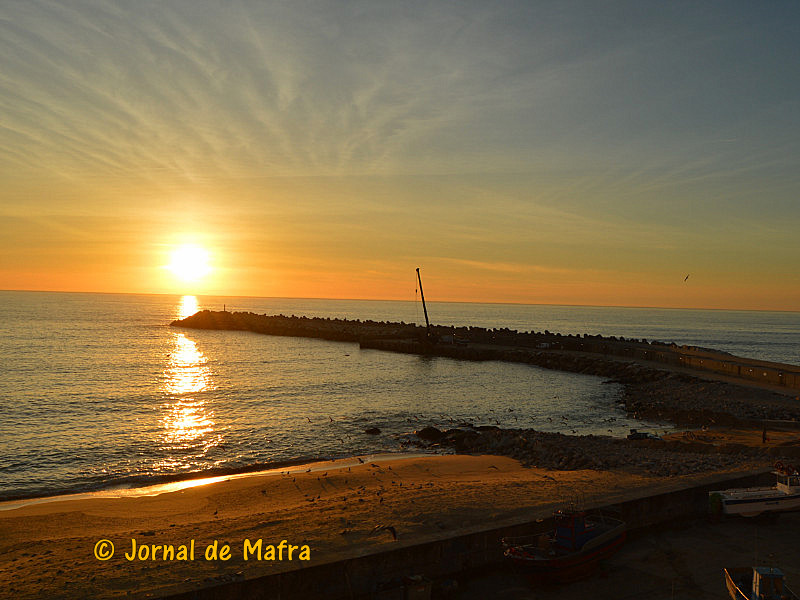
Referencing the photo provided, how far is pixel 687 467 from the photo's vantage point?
65.4ft

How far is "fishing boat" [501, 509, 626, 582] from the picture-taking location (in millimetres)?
→ 10875

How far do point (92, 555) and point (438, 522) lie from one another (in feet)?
27.1

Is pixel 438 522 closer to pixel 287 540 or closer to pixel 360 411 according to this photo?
pixel 287 540

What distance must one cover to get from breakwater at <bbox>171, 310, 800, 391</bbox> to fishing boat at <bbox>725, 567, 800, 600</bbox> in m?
37.8

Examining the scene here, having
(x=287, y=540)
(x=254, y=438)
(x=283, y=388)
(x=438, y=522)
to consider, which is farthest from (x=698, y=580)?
(x=283, y=388)

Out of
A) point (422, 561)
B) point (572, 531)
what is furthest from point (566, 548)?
point (422, 561)

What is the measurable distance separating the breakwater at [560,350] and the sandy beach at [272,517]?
27.2 m

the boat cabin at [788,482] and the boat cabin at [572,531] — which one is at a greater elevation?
the boat cabin at [572,531]

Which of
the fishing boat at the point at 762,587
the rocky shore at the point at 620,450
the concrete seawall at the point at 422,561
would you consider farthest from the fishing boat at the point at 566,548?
the rocky shore at the point at 620,450

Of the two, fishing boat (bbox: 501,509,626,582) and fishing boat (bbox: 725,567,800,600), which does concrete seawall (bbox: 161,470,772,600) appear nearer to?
fishing boat (bbox: 501,509,626,582)

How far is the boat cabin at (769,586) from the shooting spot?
29.4 ft

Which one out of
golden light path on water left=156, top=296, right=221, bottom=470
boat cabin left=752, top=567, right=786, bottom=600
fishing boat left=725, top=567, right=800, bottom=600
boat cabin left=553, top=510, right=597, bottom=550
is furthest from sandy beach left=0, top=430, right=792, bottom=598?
golden light path on water left=156, top=296, right=221, bottom=470

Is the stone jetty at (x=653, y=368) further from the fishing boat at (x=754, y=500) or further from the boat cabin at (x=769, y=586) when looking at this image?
the boat cabin at (x=769, y=586)

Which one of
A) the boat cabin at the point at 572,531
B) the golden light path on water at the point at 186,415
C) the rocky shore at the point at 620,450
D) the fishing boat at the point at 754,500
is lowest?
the rocky shore at the point at 620,450
